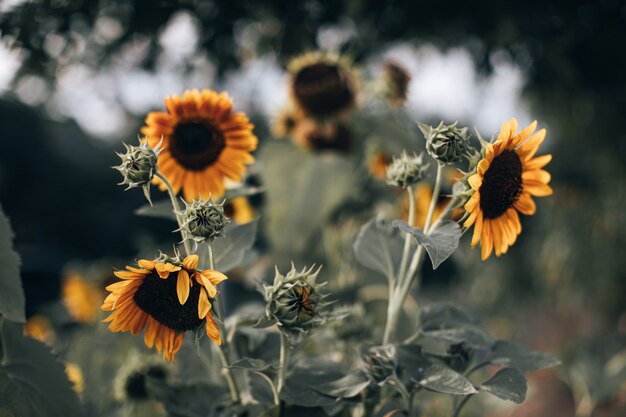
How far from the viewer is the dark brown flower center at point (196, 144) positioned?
57 cm

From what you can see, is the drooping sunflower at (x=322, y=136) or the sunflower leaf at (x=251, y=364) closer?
the sunflower leaf at (x=251, y=364)

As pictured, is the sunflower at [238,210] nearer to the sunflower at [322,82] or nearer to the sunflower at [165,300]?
the sunflower at [322,82]

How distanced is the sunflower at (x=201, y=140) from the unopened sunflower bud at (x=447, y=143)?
0.18 m

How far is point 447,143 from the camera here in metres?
0.47

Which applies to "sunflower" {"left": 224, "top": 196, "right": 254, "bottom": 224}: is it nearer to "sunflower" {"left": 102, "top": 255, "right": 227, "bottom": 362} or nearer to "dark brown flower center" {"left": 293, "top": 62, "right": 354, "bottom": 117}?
"dark brown flower center" {"left": 293, "top": 62, "right": 354, "bottom": 117}

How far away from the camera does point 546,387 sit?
2.74 metres

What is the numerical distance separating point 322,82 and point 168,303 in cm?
65

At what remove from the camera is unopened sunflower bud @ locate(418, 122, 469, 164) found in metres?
0.47

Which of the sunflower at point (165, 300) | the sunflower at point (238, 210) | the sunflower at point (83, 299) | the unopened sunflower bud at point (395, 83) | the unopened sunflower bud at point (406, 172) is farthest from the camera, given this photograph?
the sunflower at point (83, 299)

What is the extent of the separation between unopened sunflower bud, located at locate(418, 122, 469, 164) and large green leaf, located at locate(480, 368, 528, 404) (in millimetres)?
175

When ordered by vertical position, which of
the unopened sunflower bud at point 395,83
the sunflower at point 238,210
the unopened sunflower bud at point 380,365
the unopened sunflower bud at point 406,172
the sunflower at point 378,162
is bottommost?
the unopened sunflower bud at point 380,365

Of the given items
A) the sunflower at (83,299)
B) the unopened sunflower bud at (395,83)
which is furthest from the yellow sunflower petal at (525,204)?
the sunflower at (83,299)

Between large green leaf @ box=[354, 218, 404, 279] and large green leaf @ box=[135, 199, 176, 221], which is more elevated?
large green leaf @ box=[135, 199, 176, 221]

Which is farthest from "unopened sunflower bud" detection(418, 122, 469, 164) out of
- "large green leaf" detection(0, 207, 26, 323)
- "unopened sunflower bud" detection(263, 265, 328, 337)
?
"large green leaf" detection(0, 207, 26, 323)
